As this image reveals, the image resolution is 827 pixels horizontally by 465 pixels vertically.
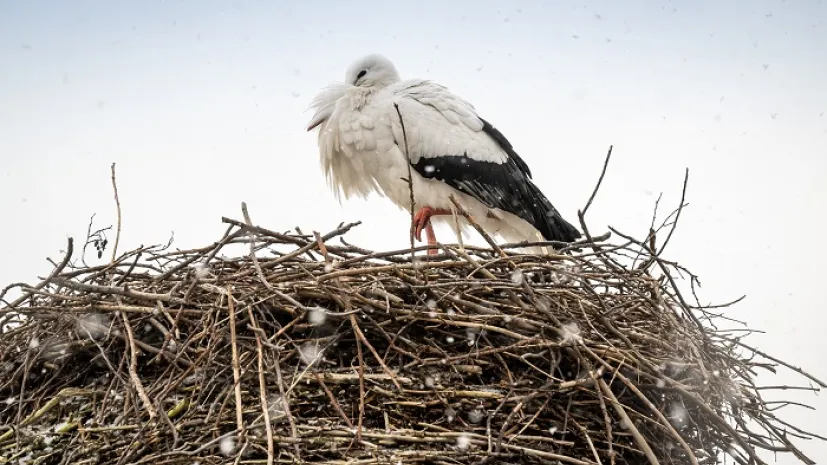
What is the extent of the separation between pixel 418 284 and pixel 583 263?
679mm

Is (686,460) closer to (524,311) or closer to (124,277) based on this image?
(524,311)

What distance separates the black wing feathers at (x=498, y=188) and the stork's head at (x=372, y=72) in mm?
711

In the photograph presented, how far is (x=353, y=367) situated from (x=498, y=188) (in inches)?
110

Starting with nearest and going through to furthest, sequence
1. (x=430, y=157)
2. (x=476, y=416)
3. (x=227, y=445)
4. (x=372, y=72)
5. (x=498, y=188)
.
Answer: (x=227, y=445) < (x=476, y=416) < (x=430, y=157) < (x=498, y=188) < (x=372, y=72)

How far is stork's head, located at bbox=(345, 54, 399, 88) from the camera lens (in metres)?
5.46

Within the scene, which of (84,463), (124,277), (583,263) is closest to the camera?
(84,463)

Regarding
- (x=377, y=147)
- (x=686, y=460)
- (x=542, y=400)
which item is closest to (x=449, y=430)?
(x=542, y=400)

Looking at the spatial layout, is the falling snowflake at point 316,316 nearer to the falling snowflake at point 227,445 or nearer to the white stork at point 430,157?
the falling snowflake at point 227,445

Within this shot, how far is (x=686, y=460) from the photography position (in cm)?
266

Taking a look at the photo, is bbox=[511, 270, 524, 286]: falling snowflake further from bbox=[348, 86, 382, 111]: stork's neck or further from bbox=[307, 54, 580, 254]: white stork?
bbox=[348, 86, 382, 111]: stork's neck

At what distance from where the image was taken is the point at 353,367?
2.50 meters

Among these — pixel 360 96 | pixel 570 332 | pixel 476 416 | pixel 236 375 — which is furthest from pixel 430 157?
pixel 236 375

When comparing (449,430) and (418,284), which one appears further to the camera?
(418,284)

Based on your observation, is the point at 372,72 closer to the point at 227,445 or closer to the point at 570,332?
the point at 570,332
